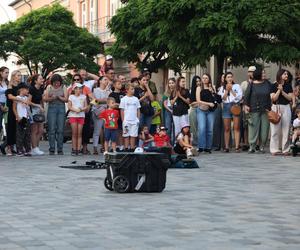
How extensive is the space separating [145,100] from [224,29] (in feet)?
17.3

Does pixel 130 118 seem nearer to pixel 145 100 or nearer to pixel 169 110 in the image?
pixel 145 100

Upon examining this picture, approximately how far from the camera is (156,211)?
372 inches

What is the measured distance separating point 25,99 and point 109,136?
1.97 meters

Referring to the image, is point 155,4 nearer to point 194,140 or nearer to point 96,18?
point 194,140

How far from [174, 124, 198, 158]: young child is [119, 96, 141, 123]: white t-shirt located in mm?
1015

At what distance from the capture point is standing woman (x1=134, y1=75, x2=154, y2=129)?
62.8ft

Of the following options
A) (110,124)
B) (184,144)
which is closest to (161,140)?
(184,144)

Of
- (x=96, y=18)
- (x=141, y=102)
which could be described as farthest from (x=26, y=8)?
(x=141, y=102)

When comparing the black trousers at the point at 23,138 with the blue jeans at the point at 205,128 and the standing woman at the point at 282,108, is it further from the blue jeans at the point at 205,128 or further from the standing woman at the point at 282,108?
the standing woman at the point at 282,108

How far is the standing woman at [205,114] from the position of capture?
63.8ft

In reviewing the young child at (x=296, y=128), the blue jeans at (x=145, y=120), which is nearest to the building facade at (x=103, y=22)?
the blue jeans at (x=145, y=120)

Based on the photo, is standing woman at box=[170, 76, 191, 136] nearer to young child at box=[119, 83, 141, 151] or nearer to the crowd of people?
the crowd of people

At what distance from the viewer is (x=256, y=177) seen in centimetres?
1371

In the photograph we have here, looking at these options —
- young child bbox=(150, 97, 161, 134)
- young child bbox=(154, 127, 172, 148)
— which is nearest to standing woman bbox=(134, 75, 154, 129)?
young child bbox=(150, 97, 161, 134)
